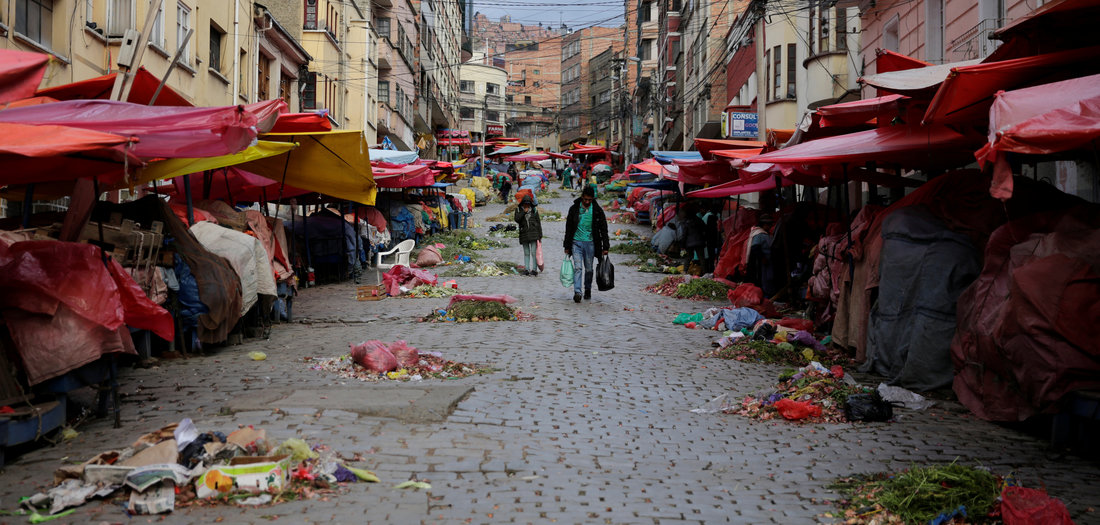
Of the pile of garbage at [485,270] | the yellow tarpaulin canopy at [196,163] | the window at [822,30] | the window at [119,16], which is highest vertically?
the window at [822,30]

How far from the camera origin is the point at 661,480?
557cm

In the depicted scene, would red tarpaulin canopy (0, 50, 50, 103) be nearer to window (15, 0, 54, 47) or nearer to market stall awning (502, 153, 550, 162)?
window (15, 0, 54, 47)

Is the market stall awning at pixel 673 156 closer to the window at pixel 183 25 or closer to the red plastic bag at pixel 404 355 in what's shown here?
the window at pixel 183 25

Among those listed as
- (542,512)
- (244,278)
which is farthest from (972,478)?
(244,278)

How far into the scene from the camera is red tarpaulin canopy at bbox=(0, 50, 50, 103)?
6656 mm

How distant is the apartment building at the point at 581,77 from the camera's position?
352ft

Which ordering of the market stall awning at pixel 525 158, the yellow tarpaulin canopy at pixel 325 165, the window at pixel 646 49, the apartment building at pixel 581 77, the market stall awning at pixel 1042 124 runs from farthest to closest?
1. the apartment building at pixel 581 77
2. the window at pixel 646 49
3. the market stall awning at pixel 525 158
4. the yellow tarpaulin canopy at pixel 325 165
5. the market stall awning at pixel 1042 124

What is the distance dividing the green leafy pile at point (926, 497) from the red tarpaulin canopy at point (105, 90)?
7.70m

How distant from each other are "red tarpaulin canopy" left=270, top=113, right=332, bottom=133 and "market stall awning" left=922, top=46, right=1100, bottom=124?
25.9ft

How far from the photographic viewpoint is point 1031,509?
14.5ft

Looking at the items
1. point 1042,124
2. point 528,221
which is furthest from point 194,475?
point 528,221

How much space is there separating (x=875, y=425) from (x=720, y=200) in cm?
1777

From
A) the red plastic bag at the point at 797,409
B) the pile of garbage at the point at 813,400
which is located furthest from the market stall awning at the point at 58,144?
the red plastic bag at the point at 797,409

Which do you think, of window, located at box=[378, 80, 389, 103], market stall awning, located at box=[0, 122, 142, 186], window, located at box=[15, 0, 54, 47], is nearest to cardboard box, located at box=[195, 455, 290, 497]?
market stall awning, located at box=[0, 122, 142, 186]
